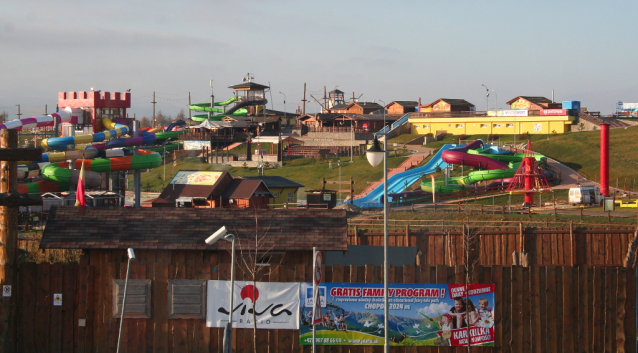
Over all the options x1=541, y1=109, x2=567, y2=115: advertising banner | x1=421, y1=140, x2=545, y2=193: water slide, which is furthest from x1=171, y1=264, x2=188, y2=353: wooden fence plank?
x1=541, y1=109, x2=567, y2=115: advertising banner

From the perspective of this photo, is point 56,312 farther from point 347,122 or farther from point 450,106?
point 347,122

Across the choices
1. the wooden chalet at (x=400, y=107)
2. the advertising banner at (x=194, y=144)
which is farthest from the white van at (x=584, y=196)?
the wooden chalet at (x=400, y=107)

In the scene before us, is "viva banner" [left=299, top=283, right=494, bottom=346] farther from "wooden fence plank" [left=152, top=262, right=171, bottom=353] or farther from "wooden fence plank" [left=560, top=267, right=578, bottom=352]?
"wooden fence plank" [left=152, top=262, right=171, bottom=353]

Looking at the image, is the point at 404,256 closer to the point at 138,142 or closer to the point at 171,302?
the point at 171,302

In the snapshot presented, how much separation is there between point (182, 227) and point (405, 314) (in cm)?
621

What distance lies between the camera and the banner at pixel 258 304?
51.4ft

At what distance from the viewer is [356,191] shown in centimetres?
5712

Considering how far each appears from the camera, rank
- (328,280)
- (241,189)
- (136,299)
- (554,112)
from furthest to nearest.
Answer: (554,112) < (241,189) < (136,299) < (328,280)

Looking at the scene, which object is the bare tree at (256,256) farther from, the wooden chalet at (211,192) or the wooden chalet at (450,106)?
the wooden chalet at (450,106)

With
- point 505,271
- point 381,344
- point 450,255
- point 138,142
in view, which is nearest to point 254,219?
point 381,344

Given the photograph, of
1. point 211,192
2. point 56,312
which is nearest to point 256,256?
point 56,312

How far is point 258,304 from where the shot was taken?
1573 cm

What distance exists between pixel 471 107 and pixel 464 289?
81.1 meters

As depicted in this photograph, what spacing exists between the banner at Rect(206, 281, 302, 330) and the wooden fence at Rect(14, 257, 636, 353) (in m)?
0.19
